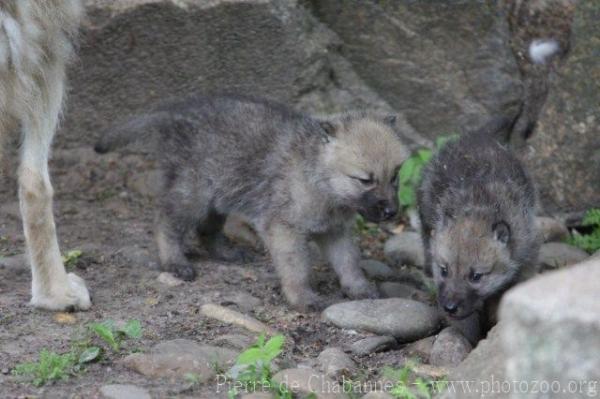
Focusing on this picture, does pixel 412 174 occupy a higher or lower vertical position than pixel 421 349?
lower

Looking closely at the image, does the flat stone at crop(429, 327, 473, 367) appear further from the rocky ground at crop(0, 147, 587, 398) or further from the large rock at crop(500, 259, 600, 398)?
the large rock at crop(500, 259, 600, 398)

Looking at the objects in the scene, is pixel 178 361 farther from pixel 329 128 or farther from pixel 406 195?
pixel 406 195

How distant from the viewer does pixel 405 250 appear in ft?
21.4

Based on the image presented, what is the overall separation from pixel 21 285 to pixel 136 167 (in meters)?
1.75

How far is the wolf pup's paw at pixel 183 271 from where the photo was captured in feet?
19.2

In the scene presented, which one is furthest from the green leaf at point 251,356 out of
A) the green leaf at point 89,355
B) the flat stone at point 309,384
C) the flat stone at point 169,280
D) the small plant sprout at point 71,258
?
the small plant sprout at point 71,258

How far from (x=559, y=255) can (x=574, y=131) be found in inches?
32.4

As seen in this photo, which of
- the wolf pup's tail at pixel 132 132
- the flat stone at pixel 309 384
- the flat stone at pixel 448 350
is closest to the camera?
the flat stone at pixel 309 384

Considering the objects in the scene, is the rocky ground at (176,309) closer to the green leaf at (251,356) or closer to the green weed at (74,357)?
the green weed at (74,357)

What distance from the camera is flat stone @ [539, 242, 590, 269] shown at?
243 inches

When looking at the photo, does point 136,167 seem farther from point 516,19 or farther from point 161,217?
point 516,19

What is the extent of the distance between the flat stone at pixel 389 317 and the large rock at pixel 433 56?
195 centimetres

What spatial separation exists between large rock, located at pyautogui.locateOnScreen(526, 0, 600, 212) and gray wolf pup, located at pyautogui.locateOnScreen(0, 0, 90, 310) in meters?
3.09

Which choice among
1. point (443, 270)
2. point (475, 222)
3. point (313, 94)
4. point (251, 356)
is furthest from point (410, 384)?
point (313, 94)
